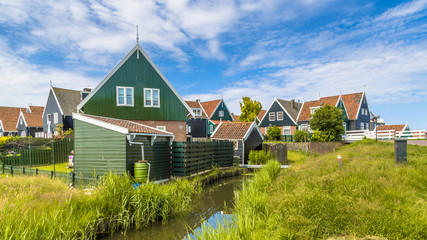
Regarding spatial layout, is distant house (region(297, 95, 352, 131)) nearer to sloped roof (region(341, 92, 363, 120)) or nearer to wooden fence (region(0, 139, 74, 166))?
sloped roof (region(341, 92, 363, 120))

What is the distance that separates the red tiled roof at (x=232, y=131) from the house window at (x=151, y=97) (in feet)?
23.1

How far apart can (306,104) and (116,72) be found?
1372 inches

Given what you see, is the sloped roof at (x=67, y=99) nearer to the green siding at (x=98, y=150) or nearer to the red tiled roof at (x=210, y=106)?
the red tiled roof at (x=210, y=106)

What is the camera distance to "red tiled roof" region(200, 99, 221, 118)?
48.7 meters

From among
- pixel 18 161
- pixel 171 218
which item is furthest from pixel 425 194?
pixel 18 161

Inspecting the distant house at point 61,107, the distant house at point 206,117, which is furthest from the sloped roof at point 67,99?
the distant house at point 206,117

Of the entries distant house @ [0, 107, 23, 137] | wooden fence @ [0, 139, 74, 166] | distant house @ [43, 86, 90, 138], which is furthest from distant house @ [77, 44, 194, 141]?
distant house @ [0, 107, 23, 137]

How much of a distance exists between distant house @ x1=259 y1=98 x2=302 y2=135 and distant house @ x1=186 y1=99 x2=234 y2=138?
8517 mm

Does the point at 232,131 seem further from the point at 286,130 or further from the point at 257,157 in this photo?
the point at 286,130

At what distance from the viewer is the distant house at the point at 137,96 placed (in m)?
19.3

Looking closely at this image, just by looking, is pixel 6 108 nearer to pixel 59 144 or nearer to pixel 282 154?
pixel 59 144

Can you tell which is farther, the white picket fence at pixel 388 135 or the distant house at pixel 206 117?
the distant house at pixel 206 117

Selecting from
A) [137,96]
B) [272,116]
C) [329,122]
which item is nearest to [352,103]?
[272,116]

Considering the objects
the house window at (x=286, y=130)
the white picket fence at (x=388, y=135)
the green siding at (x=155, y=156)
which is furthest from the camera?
the house window at (x=286, y=130)
